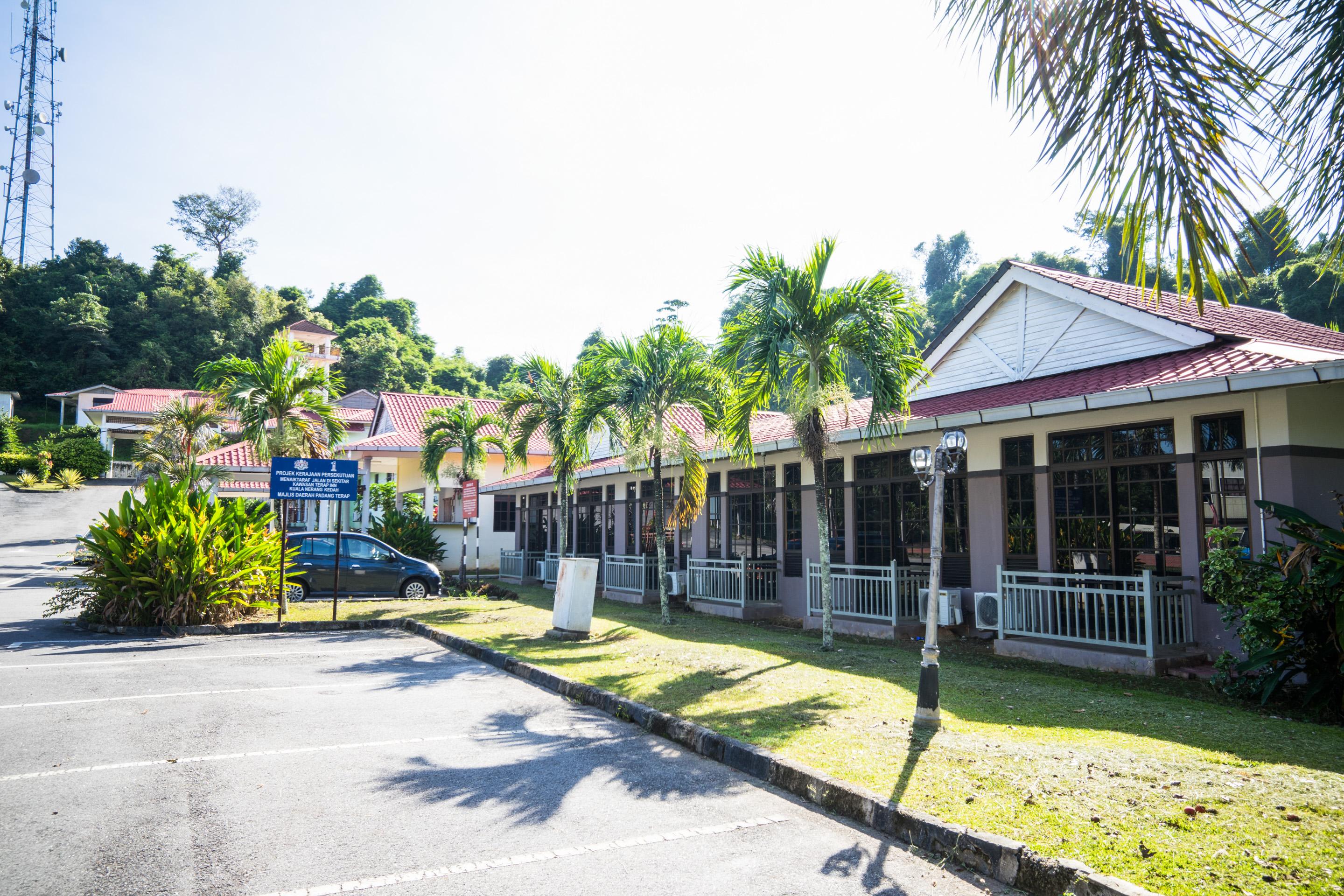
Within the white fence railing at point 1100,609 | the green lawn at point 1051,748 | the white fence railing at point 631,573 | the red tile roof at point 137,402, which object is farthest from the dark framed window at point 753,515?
the red tile roof at point 137,402

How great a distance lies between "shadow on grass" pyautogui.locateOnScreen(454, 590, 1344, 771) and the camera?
600cm

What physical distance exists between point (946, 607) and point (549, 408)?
363 inches

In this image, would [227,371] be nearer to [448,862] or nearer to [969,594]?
[969,594]

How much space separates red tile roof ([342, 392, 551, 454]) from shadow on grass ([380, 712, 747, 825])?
2397cm

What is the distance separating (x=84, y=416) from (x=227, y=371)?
48536 millimetres

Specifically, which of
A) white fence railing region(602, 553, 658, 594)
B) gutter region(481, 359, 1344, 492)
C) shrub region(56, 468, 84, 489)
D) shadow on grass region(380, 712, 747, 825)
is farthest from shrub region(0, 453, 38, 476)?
shadow on grass region(380, 712, 747, 825)

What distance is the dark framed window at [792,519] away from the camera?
14969mm

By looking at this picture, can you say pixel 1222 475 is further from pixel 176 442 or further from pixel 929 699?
pixel 176 442

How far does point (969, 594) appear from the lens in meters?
11.8

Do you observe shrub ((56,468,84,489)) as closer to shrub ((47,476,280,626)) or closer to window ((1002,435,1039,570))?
shrub ((47,476,280,626))

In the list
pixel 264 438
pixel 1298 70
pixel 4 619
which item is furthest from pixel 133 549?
pixel 1298 70

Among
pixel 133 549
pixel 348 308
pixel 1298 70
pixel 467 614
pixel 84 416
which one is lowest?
pixel 467 614

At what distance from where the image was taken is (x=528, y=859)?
403 cm

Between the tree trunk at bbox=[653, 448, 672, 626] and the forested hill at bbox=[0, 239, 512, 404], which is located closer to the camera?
the tree trunk at bbox=[653, 448, 672, 626]
